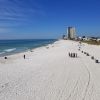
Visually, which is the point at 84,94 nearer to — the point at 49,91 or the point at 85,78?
the point at 49,91

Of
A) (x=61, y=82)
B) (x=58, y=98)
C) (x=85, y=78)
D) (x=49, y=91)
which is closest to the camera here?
(x=58, y=98)

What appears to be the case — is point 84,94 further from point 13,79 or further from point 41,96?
point 13,79

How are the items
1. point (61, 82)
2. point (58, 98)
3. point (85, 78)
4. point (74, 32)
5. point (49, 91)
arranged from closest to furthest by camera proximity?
1. point (58, 98)
2. point (49, 91)
3. point (61, 82)
4. point (85, 78)
5. point (74, 32)

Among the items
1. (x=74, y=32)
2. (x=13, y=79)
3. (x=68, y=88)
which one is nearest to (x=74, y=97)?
(x=68, y=88)

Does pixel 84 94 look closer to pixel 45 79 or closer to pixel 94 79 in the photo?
pixel 94 79

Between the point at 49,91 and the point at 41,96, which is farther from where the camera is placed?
the point at 49,91

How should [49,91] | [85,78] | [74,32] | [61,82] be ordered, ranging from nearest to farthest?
[49,91]
[61,82]
[85,78]
[74,32]

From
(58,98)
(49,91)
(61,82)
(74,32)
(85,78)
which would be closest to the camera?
(58,98)

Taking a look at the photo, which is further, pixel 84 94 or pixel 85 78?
pixel 85 78

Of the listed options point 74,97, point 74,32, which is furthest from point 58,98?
point 74,32
